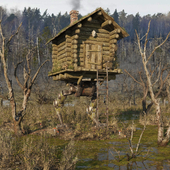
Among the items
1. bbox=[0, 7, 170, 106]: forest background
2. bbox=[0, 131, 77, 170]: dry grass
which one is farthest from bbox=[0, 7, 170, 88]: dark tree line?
bbox=[0, 131, 77, 170]: dry grass

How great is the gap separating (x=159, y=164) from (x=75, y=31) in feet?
21.4

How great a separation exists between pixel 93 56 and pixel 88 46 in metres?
0.54

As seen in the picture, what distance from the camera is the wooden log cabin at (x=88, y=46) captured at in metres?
9.50

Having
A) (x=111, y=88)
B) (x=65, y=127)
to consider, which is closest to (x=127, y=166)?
(x=65, y=127)

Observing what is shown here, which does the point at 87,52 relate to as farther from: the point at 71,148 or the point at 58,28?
the point at 58,28

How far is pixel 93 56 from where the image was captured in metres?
10.0

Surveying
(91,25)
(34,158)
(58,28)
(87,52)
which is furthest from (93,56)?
(58,28)

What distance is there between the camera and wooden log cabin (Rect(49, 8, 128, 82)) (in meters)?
9.50

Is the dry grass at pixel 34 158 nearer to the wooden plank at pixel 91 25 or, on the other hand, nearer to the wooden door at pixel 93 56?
the wooden door at pixel 93 56

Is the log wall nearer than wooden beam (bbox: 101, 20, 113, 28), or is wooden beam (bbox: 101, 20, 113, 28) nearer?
the log wall

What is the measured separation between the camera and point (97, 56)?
1010 cm

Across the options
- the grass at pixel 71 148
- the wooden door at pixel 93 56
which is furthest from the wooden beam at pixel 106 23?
the grass at pixel 71 148

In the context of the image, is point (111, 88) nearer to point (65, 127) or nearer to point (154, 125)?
point (154, 125)

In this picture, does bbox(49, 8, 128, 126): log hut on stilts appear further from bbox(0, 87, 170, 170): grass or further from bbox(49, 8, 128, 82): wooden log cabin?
bbox(0, 87, 170, 170): grass
